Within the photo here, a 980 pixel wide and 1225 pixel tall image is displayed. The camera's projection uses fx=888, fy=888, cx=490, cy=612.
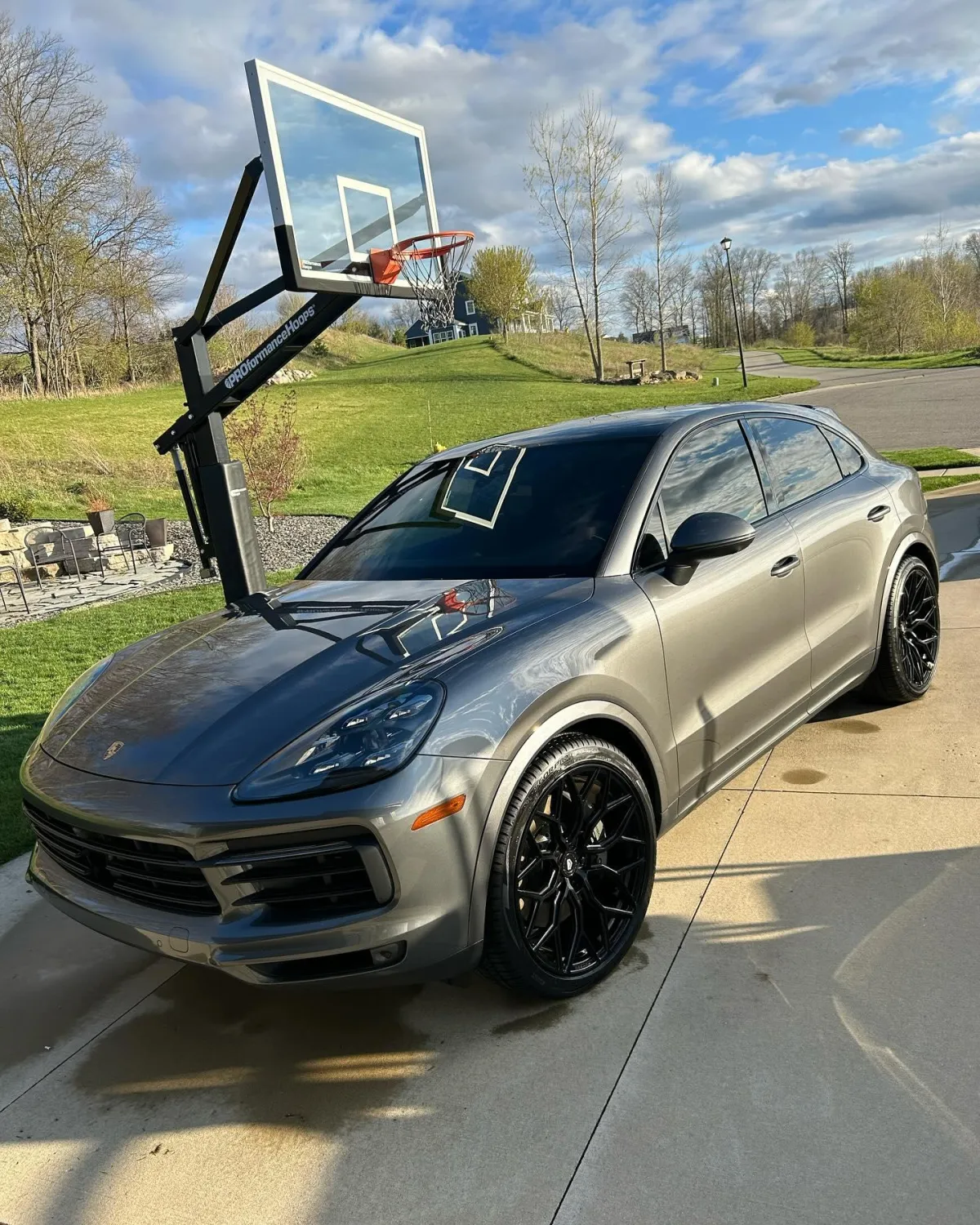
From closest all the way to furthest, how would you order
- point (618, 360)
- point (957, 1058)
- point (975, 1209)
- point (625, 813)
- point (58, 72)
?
point (975, 1209) → point (957, 1058) → point (625, 813) → point (58, 72) → point (618, 360)

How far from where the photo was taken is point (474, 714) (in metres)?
2.30

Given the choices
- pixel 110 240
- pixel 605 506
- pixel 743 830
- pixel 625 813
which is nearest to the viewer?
pixel 625 813

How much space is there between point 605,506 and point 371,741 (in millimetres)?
1398

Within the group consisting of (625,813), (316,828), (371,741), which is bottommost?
(625,813)

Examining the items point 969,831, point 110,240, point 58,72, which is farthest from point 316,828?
point 110,240

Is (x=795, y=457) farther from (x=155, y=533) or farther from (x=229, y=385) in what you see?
(x=155, y=533)

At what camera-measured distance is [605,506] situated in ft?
10.5

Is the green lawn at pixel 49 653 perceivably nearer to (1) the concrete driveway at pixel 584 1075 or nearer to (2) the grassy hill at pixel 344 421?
(1) the concrete driveway at pixel 584 1075

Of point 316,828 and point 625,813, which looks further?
point 625,813

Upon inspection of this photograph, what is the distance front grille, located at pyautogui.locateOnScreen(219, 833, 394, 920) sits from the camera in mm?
2125

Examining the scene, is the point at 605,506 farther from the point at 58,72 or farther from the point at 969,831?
the point at 58,72

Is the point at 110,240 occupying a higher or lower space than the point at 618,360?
higher

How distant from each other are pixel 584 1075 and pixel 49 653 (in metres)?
7.28

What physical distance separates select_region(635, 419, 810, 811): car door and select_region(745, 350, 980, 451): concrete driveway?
569 inches
